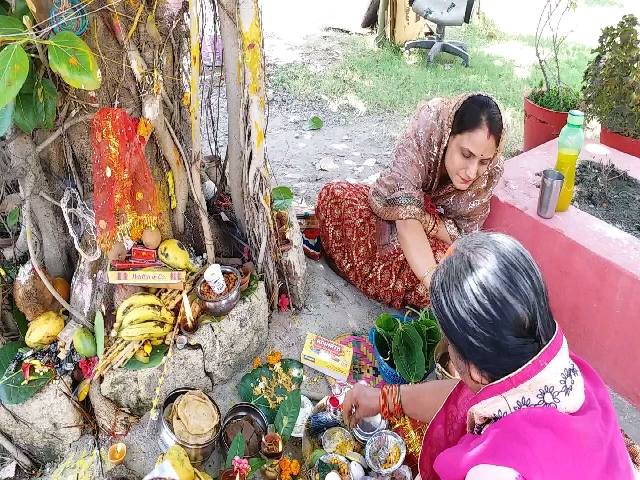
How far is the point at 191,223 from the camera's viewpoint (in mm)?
2889

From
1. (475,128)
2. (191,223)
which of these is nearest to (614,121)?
(475,128)

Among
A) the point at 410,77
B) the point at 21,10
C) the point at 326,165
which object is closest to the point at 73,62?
the point at 21,10

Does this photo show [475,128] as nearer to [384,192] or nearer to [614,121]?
[384,192]

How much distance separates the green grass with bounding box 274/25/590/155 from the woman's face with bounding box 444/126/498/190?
2602 mm

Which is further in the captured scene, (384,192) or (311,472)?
(384,192)

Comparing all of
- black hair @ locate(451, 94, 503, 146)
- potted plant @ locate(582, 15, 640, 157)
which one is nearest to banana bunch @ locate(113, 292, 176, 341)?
black hair @ locate(451, 94, 503, 146)

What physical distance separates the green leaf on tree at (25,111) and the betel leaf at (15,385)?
106 centimetres

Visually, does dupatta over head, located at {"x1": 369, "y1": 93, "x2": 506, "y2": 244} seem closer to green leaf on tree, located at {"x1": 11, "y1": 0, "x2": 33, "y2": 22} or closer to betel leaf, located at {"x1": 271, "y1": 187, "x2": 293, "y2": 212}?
betel leaf, located at {"x1": 271, "y1": 187, "x2": 293, "y2": 212}

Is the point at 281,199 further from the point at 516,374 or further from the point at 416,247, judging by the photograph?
the point at 516,374

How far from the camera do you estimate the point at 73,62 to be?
1.73m

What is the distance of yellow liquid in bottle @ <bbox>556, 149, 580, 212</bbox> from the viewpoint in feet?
9.36

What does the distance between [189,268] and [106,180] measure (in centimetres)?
58

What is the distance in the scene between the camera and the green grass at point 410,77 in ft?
19.0

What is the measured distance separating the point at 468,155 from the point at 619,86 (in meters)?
1.72
